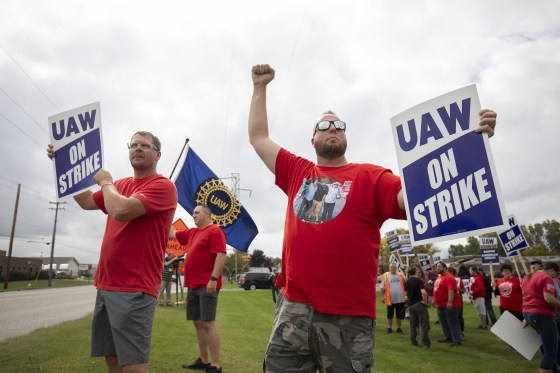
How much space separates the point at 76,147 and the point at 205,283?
8.08ft

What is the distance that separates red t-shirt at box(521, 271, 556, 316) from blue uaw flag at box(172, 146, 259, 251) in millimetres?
4927

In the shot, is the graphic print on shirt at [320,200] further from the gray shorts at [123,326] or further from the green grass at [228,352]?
the green grass at [228,352]

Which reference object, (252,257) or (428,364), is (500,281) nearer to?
(428,364)

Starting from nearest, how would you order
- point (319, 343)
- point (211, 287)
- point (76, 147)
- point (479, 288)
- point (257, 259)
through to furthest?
point (319, 343) → point (76, 147) → point (211, 287) → point (479, 288) → point (257, 259)

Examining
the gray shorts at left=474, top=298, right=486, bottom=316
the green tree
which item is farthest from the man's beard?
the green tree

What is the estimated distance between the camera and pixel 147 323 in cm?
269

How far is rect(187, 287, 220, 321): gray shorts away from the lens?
4.74m

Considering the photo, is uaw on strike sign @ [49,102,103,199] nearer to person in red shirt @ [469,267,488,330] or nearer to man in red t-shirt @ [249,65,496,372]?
man in red t-shirt @ [249,65,496,372]

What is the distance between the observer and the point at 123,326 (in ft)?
8.45

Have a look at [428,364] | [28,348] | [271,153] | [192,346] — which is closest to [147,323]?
[271,153]

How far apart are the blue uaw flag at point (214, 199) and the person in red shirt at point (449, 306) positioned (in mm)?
5511

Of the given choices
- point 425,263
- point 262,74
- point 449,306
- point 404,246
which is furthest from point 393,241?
point 262,74

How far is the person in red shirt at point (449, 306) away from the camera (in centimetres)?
880

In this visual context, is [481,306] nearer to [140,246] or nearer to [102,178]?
[140,246]
